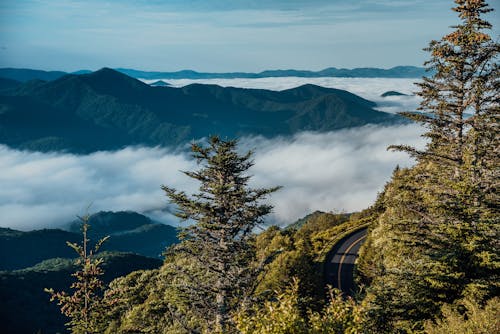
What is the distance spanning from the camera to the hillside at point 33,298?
432 ft

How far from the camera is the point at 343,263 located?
176ft

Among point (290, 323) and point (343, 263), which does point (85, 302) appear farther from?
point (343, 263)

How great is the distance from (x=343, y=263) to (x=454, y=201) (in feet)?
117

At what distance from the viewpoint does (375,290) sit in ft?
66.4

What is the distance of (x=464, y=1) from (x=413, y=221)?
1273cm

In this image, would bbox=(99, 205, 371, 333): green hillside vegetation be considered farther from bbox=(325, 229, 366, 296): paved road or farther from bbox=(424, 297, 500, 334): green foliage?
bbox=(424, 297, 500, 334): green foliage

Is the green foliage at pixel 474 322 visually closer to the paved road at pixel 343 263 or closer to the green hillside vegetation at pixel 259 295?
the green hillside vegetation at pixel 259 295

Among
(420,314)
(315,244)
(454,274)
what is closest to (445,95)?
(454,274)

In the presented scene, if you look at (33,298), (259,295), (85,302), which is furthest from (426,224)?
(33,298)

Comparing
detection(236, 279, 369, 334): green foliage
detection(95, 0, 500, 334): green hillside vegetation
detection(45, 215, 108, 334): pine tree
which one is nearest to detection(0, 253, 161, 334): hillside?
detection(95, 0, 500, 334): green hillside vegetation

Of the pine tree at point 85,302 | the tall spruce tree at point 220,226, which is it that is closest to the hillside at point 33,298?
the tall spruce tree at point 220,226

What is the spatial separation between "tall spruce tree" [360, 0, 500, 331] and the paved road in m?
21.6

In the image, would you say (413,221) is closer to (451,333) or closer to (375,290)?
(375,290)

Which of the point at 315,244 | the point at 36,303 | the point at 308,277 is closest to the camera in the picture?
the point at 308,277
